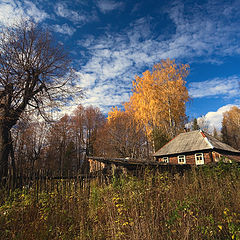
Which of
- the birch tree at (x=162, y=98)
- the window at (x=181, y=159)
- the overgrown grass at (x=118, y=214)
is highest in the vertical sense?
the birch tree at (x=162, y=98)

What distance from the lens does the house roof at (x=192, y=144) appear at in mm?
16592

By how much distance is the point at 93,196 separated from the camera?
495 centimetres

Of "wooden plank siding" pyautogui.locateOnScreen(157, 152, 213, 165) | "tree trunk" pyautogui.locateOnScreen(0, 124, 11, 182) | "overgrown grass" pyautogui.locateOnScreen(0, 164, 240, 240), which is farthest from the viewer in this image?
"wooden plank siding" pyautogui.locateOnScreen(157, 152, 213, 165)

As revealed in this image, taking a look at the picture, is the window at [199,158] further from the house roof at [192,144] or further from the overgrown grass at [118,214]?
the overgrown grass at [118,214]

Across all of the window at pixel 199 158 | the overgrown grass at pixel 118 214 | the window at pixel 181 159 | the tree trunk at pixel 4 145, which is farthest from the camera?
the window at pixel 181 159

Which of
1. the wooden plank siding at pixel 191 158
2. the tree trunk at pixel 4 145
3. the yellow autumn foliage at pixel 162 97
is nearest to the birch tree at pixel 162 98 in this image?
the yellow autumn foliage at pixel 162 97

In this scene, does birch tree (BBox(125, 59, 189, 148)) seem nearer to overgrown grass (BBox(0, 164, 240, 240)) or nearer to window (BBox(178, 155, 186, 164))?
window (BBox(178, 155, 186, 164))

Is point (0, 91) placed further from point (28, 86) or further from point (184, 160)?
point (184, 160)

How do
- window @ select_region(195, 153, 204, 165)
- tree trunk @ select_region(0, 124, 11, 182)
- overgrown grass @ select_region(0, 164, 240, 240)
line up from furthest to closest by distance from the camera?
window @ select_region(195, 153, 204, 165), tree trunk @ select_region(0, 124, 11, 182), overgrown grass @ select_region(0, 164, 240, 240)

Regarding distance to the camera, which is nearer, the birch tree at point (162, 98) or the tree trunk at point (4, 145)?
the tree trunk at point (4, 145)

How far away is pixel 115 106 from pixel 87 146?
8411 mm

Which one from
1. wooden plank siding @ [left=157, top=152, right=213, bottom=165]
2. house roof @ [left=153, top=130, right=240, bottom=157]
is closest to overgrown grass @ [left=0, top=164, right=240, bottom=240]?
wooden plank siding @ [left=157, top=152, right=213, bottom=165]

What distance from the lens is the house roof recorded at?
16.6 metres

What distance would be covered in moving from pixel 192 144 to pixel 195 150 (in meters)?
1.03
